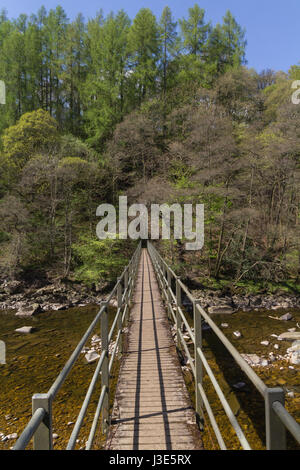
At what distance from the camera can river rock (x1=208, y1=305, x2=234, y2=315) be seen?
1158 centimetres

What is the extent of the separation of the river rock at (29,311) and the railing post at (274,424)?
12289 millimetres

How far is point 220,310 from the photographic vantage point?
11742 millimetres

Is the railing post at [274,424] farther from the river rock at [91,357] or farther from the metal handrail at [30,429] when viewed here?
the river rock at [91,357]

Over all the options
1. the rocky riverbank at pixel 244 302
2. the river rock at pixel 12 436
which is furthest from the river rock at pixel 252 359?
the river rock at pixel 12 436

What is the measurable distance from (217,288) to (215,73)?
2559 cm

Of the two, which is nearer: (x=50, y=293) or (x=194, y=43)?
(x=50, y=293)

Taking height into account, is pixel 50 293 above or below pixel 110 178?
below

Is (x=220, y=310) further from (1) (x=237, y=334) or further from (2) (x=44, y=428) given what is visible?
(2) (x=44, y=428)

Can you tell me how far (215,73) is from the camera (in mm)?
29438

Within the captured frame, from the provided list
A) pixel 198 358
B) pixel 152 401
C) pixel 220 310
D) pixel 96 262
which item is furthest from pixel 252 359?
pixel 96 262

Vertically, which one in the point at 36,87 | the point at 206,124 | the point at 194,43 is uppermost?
the point at 194,43

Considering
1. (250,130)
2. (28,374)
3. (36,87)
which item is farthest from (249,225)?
(36,87)
